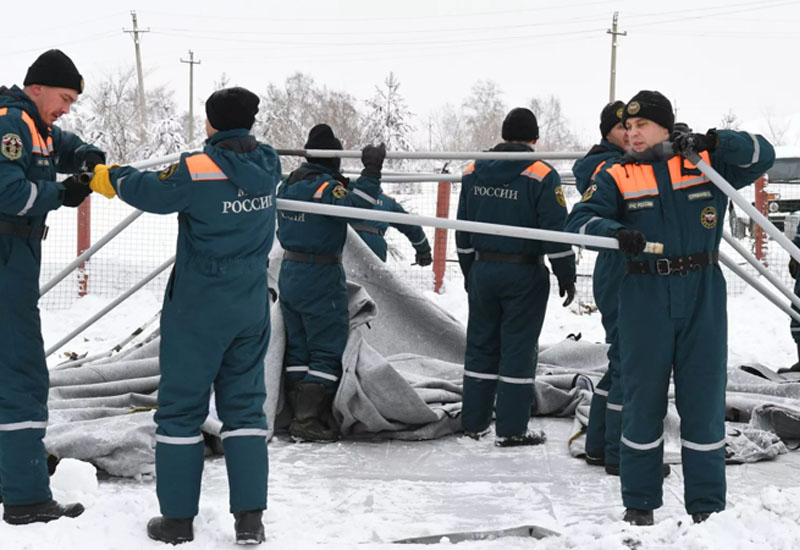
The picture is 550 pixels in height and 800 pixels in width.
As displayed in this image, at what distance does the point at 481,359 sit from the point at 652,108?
2330mm

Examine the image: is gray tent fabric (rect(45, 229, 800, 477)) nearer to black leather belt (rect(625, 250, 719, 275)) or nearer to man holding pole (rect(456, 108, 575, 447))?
man holding pole (rect(456, 108, 575, 447))

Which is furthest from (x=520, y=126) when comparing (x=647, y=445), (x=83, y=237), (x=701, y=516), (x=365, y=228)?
(x=83, y=237)

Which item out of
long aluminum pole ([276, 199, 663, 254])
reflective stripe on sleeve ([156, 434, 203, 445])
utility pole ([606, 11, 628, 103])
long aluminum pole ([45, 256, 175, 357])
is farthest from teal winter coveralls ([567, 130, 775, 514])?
utility pole ([606, 11, 628, 103])

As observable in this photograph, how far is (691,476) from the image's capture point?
3.95 m

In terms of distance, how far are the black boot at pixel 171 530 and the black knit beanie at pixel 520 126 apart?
3009 millimetres

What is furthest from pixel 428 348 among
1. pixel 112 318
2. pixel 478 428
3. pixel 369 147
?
pixel 112 318

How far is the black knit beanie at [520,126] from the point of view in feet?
18.7

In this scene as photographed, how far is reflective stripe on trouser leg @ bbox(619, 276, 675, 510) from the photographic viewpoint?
12.7 feet

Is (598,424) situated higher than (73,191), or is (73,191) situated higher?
(73,191)

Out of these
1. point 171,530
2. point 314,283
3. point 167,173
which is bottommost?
point 171,530

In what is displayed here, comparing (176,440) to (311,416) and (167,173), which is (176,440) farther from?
(311,416)

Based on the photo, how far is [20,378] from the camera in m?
3.99

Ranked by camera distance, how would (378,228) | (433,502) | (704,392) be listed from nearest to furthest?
(704,392), (433,502), (378,228)

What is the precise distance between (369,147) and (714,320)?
2276mm
